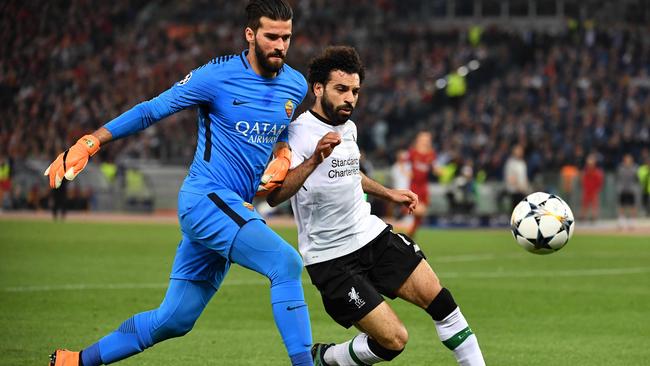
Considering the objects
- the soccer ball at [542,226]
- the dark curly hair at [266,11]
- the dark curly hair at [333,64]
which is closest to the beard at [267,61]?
the dark curly hair at [266,11]

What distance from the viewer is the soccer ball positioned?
849cm

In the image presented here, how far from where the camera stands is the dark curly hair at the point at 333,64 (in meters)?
7.39

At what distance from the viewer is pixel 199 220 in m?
6.72

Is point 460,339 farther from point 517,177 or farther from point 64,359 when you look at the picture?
point 517,177

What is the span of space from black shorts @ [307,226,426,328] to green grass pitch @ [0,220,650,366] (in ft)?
5.82

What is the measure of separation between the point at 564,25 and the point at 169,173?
17.7m

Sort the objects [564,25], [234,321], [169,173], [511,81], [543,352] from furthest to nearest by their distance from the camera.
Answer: [564,25], [511,81], [169,173], [234,321], [543,352]

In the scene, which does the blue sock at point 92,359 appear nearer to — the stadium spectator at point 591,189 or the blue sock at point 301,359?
the blue sock at point 301,359

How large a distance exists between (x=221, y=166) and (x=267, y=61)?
664 mm

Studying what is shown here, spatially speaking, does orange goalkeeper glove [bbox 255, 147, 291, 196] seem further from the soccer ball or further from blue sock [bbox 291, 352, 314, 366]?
the soccer ball

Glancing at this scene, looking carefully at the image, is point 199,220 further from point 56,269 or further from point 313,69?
point 56,269

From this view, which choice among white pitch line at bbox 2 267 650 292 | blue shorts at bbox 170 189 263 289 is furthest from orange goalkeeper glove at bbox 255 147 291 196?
white pitch line at bbox 2 267 650 292

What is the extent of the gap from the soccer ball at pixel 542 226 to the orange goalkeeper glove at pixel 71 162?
11.3 feet

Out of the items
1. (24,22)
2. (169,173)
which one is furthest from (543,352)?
(24,22)
